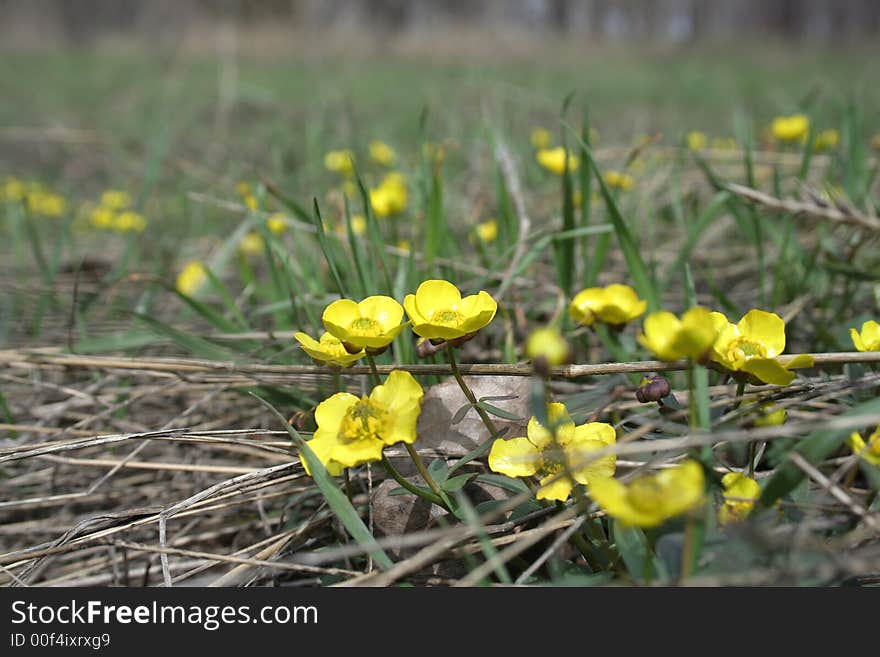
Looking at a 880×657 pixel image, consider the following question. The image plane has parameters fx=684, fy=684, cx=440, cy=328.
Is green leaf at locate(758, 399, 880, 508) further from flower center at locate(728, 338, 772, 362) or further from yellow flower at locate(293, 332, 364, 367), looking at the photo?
yellow flower at locate(293, 332, 364, 367)

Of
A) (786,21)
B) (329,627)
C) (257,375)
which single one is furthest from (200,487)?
(786,21)

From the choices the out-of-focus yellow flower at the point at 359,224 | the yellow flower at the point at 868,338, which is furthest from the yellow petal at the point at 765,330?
the out-of-focus yellow flower at the point at 359,224

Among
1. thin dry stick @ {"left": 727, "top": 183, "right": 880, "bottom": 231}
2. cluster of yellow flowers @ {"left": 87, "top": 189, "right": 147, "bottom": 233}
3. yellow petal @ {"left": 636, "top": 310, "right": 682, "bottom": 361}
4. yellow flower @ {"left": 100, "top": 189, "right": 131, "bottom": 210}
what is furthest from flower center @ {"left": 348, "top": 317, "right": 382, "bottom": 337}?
yellow flower @ {"left": 100, "top": 189, "right": 131, "bottom": 210}

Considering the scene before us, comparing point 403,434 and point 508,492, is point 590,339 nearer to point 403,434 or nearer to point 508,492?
point 508,492

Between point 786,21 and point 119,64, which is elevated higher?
point 786,21

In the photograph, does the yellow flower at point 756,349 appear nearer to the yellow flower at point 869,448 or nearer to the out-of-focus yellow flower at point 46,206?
the yellow flower at point 869,448
